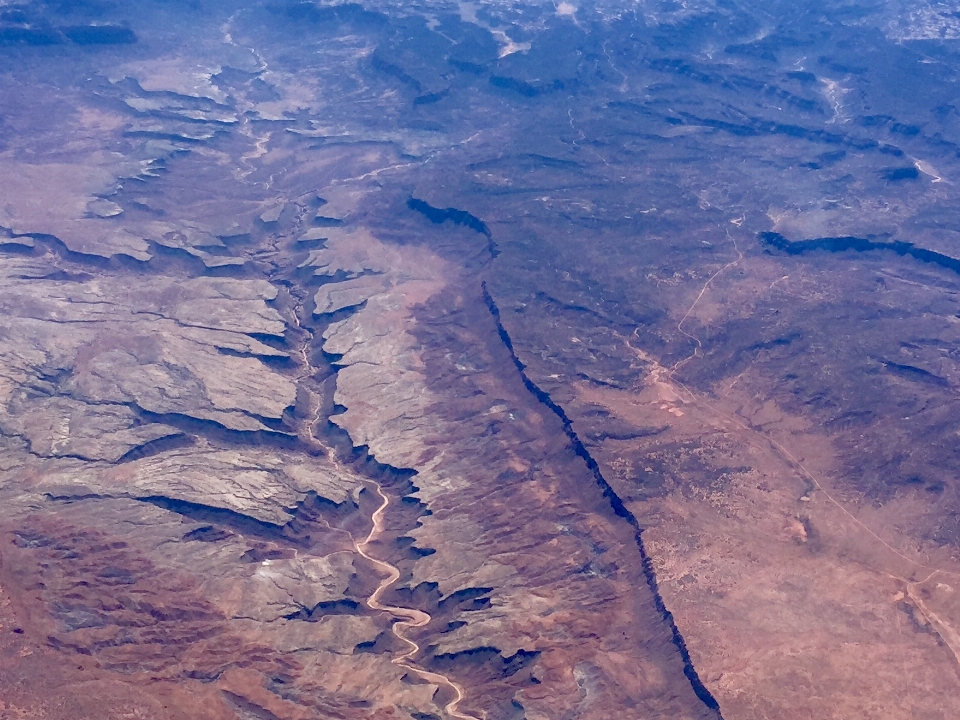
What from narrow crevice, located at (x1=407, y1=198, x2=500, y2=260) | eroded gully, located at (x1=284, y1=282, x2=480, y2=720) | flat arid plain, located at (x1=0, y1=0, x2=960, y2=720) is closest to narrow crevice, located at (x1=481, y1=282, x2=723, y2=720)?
flat arid plain, located at (x1=0, y1=0, x2=960, y2=720)

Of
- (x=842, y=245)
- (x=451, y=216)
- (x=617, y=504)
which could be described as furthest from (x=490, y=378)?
(x=842, y=245)

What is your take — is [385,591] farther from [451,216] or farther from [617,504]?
[451,216]

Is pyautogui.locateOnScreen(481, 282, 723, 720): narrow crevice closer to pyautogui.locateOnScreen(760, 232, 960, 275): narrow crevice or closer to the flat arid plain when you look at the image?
the flat arid plain

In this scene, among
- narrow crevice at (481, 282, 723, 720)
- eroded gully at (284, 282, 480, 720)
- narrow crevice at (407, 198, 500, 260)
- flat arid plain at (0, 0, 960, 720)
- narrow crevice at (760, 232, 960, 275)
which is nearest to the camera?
narrow crevice at (481, 282, 723, 720)

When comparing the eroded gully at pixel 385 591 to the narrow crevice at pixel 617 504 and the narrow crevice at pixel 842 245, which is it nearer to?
the narrow crevice at pixel 617 504

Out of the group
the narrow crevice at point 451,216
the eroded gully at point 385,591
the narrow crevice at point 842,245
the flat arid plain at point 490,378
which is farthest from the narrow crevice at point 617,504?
the narrow crevice at point 842,245
